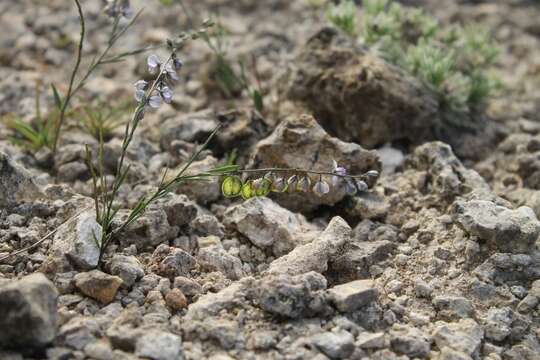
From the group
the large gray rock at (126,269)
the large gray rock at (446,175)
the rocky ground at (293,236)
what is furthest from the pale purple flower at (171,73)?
the large gray rock at (446,175)

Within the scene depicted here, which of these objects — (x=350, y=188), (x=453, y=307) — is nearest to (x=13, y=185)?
(x=350, y=188)

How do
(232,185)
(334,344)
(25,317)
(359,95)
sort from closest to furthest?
(25,317) < (334,344) < (232,185) < (359,95)

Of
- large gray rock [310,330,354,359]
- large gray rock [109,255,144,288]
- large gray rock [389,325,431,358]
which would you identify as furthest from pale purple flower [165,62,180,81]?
large gray rock [389,325,431,358]

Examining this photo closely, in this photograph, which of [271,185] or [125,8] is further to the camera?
[125,8]

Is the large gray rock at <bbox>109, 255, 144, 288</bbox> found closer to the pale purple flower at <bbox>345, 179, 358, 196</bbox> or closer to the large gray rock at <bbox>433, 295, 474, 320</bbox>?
the pale purple flower at <bbox>345, 179, 358, 196</bbox>

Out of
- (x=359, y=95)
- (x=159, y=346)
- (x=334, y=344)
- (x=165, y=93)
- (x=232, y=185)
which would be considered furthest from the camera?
(x=359, y=95)

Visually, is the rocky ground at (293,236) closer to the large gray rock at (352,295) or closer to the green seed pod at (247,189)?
the large gray rock at (352,295)

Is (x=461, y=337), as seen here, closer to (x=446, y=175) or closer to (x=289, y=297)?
(x=289, y=297)
